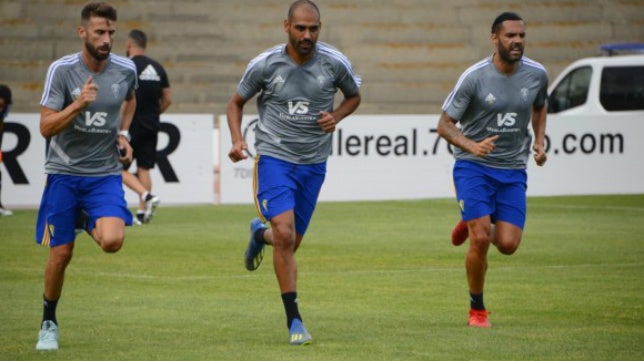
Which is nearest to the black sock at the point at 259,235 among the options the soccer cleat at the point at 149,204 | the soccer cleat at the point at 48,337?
the soccer cleat at the point at 48,337

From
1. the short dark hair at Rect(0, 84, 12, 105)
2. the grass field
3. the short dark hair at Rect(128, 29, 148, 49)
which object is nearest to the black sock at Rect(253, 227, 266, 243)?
the grass field

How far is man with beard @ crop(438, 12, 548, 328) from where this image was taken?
1016 cm

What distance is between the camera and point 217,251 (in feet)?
51.4

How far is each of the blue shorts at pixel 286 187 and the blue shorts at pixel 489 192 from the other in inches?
43.9

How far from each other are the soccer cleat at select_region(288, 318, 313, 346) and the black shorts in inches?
401

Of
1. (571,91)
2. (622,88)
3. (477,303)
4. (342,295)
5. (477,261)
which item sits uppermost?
(477,261)

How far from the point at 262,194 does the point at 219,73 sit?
20.9m

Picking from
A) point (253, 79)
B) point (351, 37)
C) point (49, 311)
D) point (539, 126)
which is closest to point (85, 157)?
point (49, 311)

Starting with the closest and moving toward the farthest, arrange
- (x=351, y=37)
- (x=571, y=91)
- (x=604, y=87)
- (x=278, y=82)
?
(x=278, y=82), (x=604, y=87), (x=571, y=91), (x=351, y=37)

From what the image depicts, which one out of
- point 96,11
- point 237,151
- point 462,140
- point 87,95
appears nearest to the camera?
point 87,95

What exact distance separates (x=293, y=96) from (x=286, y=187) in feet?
2.05

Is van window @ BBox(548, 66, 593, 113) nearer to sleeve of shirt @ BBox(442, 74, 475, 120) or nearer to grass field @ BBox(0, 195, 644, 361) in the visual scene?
grass field @ BBox(0, 195, 644, 361)

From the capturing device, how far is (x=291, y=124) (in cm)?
967

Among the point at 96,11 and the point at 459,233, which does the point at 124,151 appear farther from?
the point at 459,233
